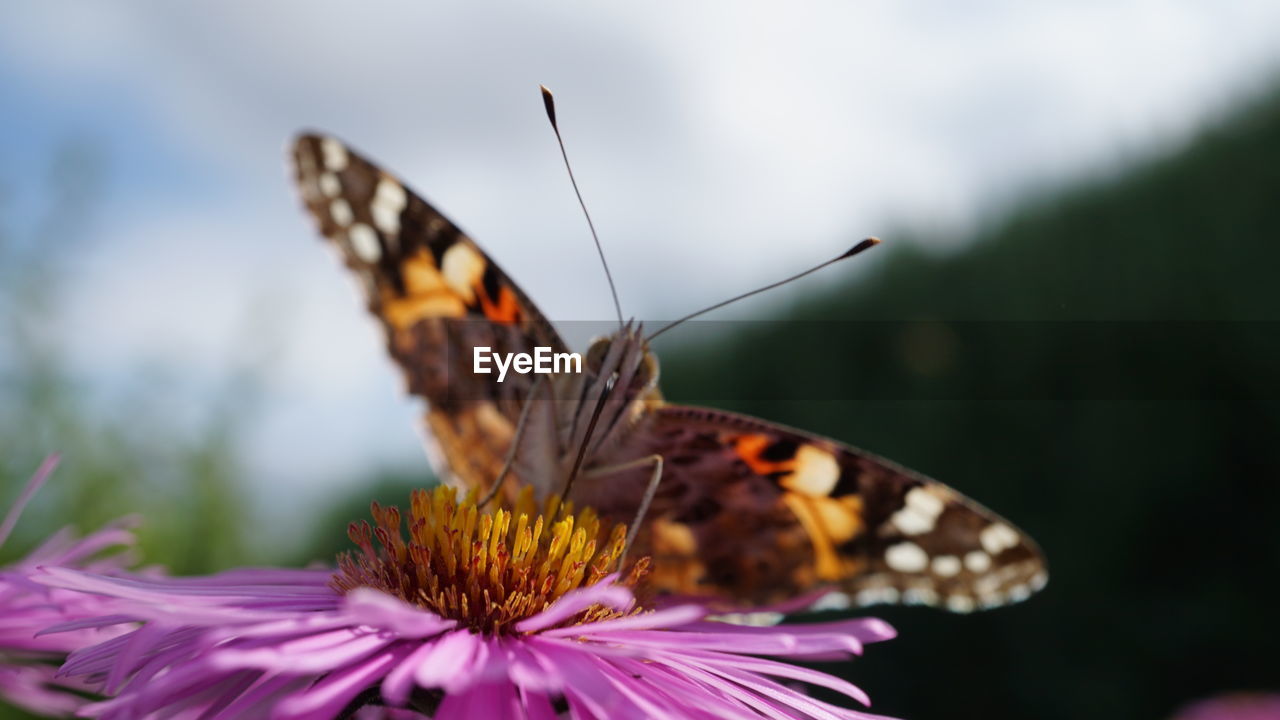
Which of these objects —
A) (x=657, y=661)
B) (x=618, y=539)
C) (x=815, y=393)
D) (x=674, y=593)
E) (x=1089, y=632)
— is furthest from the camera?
(x=815, y=393)

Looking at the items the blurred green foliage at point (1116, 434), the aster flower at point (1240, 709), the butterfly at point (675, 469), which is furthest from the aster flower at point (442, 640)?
the blurred green foliage at point (1116, 434)

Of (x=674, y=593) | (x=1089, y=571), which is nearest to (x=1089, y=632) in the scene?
(x=1089, y=571)

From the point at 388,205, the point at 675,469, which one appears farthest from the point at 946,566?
the point at 388,205

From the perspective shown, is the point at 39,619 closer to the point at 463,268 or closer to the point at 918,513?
Result: the point at 463,268

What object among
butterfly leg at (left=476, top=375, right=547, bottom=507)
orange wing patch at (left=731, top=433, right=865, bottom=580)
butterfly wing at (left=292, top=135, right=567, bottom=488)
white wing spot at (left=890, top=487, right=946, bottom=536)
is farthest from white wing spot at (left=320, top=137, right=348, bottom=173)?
white wing spot at (left=890, top=487, right=946, bottom=536)

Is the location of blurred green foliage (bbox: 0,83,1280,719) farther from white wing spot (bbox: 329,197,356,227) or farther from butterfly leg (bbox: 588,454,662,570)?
butterfly leg (bbox: 588,454,662,570)

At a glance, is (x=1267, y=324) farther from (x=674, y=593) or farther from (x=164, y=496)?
(x=164, y=496)
